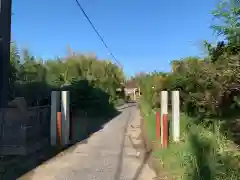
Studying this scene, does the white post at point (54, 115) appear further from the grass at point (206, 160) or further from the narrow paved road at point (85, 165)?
the grass at point (206, 160)

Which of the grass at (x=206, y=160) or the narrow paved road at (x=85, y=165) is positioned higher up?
the grass at (x=206, y=160)

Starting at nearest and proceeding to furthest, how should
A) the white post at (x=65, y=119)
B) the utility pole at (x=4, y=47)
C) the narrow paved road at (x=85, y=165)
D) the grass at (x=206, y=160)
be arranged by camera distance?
the grass at (x=206, y=160), the narrow paved road at (x=85, y=165), the white post at (x=65, y=119), the utility pole at (x=4, y=47)

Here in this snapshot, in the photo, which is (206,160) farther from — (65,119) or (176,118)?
(65,119)

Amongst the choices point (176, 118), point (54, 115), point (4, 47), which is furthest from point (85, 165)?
point (4, 47)

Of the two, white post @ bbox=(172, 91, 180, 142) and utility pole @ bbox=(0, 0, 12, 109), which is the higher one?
utility pole @ bbox=(0, 0, 12, 109)

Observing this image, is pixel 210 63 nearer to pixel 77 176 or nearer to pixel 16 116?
pixel 77 176

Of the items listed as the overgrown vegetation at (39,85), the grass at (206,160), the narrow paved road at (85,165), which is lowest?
the narrow paved road at (85,165)

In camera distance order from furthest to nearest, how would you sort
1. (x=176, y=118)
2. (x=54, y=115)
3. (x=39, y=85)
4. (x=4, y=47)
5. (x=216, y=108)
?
(x=39, y=85) → (x=4, y=47) → (x=54, y=115) → (x=176, y=118) → (x=216, y=108)

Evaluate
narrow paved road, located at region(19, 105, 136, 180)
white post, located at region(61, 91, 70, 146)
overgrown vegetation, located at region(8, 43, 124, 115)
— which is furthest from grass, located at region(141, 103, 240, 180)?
overgrown vegetation, located at region(8, 43, 124, 115)

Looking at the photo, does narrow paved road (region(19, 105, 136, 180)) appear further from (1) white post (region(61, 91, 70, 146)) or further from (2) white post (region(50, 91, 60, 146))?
(2) white post (region(50, 91, 60, 146))

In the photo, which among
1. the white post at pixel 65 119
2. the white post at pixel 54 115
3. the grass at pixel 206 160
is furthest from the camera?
the white post at pixel 65 119

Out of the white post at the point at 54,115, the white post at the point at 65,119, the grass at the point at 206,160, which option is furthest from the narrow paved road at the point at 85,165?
the grass at the point at 206,160

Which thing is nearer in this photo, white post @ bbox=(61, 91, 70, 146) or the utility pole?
white post @ bbox=(61, 91, 70, 146)

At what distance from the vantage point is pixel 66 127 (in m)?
10.4
